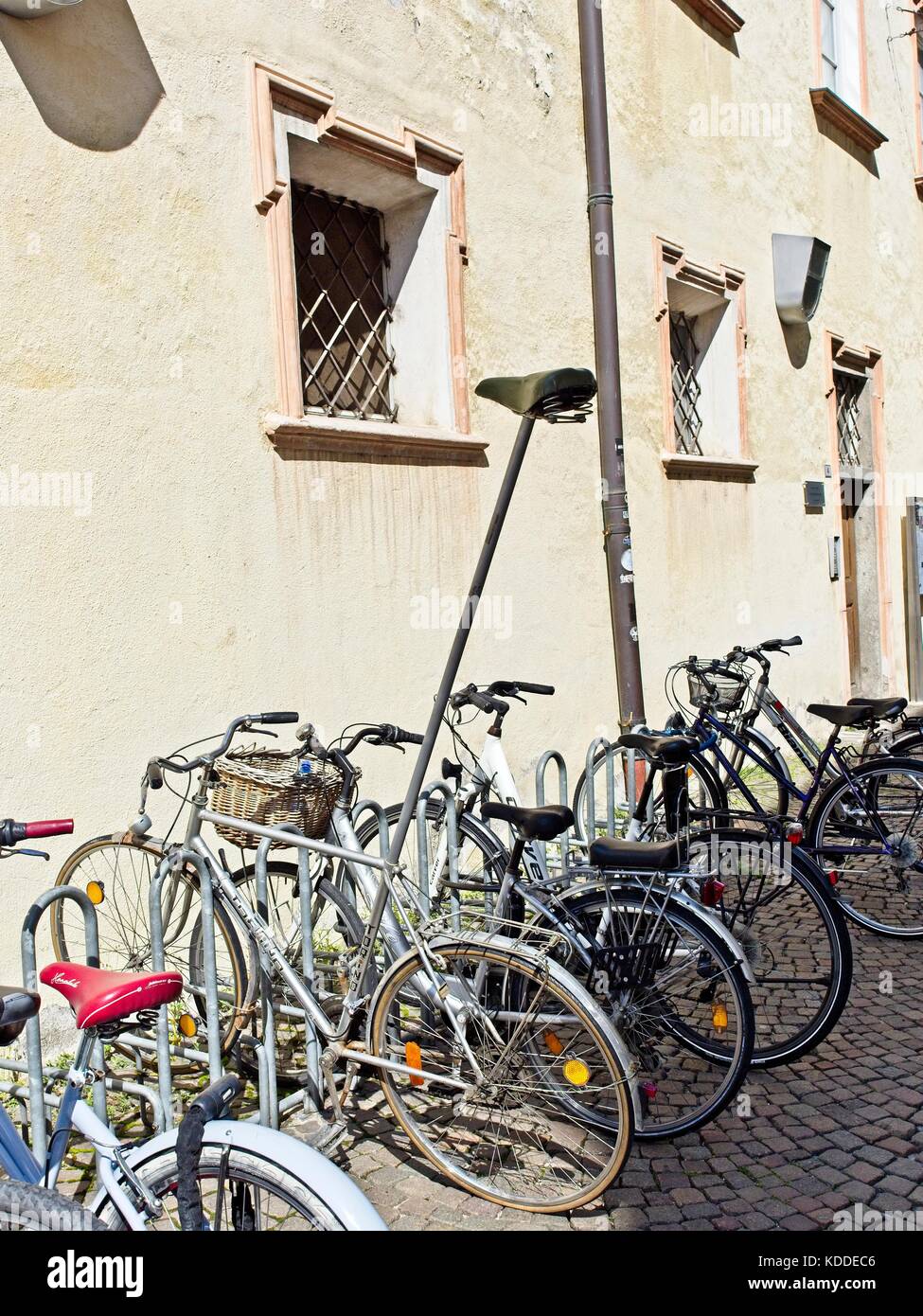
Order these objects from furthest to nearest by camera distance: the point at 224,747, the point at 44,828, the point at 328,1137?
1. the point at 224,747
2. the point at 328,1137
3. the point at 44,828

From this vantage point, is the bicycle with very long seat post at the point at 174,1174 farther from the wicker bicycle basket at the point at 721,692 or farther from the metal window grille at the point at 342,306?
the wicker bicycle basket at the point at 721,692

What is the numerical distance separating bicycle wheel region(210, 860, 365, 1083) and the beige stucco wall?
34.5 inches

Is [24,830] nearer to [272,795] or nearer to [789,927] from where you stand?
[272,795]

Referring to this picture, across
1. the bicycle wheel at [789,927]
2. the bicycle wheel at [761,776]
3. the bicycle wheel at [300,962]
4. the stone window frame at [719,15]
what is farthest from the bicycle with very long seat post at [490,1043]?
the stone window frame at [719,15]

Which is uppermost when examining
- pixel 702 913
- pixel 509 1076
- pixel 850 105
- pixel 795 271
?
pixel 850 105

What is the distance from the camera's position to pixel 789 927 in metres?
3.71

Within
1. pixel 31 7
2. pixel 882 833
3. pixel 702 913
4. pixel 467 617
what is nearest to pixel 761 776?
pixel 882 833

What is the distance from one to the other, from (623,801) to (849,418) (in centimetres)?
654

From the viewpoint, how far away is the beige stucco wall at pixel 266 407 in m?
3.98

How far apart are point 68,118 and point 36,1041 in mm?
3330

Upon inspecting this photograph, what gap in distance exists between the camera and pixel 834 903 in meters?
3.68

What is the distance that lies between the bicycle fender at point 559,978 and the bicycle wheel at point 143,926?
A: 0.73 metres
